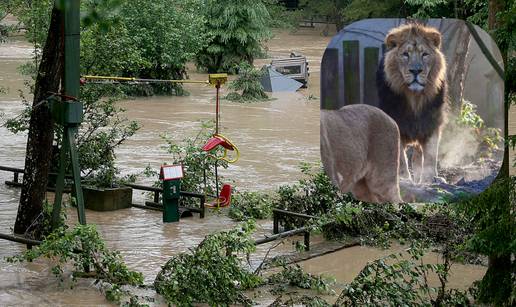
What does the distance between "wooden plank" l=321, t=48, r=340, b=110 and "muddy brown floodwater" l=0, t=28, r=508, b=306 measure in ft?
14.1

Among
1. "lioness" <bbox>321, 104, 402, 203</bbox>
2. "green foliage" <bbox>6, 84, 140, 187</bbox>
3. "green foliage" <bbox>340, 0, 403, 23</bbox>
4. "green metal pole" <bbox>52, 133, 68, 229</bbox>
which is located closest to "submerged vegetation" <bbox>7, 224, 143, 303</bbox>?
"green metal pole" <bbox>52, 133, 68, 229</bbox>

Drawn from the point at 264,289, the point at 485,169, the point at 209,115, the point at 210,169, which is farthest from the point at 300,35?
the point at 485,169

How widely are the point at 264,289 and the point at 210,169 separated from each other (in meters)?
5.49

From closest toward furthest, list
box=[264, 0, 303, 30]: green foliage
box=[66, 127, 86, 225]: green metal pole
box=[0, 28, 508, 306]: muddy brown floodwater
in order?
box=[0, 28, 508, 306]: muddy brown floodwater < box=[66, 127, 86, 225]: green metal pole < box=[264, 0, 303, 30]: green foliage

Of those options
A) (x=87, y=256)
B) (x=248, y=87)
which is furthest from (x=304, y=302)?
(x=248, y=87)

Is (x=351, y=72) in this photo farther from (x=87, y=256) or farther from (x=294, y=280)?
(x=87, y=256)

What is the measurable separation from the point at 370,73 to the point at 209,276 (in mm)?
3962

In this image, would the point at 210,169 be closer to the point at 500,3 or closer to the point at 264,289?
the point at 264,289

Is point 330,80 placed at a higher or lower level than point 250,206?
higher

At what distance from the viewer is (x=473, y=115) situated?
24.5ft

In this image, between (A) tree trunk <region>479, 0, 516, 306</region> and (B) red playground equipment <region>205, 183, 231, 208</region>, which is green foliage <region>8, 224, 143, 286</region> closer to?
(A) tree trunk <region>479, 0, 516, 306</region>

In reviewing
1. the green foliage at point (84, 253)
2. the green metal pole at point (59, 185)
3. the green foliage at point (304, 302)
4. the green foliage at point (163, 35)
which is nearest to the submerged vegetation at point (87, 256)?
the green foliage at point (84, 253)

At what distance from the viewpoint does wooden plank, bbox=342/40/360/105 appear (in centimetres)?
732

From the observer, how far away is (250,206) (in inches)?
634
